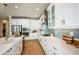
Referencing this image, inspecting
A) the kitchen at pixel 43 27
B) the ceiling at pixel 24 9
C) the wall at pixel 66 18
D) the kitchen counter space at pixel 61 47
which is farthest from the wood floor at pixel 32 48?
the ceiling at pixel 24 9

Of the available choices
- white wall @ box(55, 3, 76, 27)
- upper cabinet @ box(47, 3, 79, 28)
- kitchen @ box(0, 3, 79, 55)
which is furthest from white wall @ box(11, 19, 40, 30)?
white wall @ box(55, 3, 76, 27)

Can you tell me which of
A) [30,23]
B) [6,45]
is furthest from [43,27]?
[6,45]

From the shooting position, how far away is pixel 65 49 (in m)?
1.75

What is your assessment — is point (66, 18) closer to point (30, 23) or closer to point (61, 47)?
point (61, 47)

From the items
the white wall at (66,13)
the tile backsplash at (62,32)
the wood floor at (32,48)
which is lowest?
the wood floor at (32,48)

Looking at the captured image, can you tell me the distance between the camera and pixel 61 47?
5.95 ft

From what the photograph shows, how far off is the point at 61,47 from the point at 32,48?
1.50 ft

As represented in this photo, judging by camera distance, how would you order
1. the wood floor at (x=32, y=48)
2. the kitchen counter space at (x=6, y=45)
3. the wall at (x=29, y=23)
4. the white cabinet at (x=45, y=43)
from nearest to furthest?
the kitchen counter space at (x=6, y=45)
the wood floor at (x=32, y=48)
the wall at (x=29, y=23)
the white cabinet at (x=45, y=43)

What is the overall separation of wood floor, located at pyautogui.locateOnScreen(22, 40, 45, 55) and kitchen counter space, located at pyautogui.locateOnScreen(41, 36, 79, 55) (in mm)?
Answer: 173

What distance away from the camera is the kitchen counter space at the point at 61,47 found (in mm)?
1646

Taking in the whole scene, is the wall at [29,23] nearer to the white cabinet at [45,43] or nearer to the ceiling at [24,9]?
the ceiling at [24,9]

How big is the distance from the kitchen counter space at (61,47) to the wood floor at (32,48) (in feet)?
0.57

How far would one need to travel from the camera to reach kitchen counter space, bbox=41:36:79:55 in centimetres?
165
